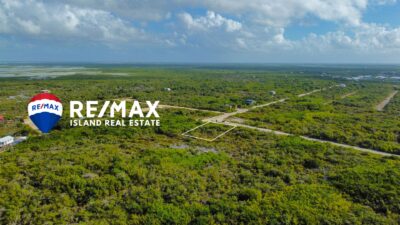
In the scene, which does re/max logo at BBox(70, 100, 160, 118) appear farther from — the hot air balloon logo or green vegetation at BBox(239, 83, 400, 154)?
green vegetation at BBox(239, 83, 400, 154)

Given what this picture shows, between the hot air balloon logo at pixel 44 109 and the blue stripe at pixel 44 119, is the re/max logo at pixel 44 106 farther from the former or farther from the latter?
the blue stripe at pixel 44 119

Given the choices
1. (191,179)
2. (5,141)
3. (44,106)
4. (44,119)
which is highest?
(44,106)

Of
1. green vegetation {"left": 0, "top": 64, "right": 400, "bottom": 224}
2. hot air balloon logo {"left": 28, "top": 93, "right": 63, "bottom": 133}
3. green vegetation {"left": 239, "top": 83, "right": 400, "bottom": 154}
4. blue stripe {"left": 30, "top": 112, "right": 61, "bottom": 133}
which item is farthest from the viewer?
green vegetation {"left": 239, "top": 83, "right": 400, "bottom": 154}

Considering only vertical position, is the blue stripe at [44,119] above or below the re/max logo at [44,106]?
below

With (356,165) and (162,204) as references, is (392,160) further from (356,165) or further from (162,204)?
(162,204)

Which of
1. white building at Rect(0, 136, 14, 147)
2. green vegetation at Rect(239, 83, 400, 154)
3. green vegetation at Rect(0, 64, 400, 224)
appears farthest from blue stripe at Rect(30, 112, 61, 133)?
green vegetation at Rect(239, 83, 400, 154)

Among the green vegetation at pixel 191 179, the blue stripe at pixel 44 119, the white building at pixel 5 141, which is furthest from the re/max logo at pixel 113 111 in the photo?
the white building at pixel 5 141

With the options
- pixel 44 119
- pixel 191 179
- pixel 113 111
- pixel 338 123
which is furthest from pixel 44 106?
pixel 338 123

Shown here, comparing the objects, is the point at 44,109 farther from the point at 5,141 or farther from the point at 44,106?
the point at 5,141
